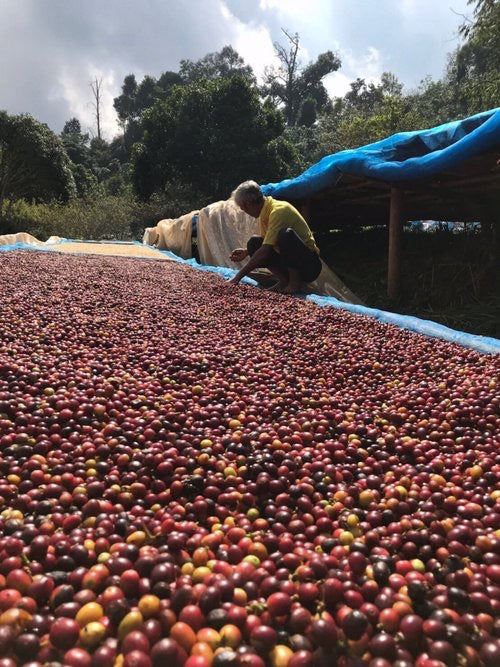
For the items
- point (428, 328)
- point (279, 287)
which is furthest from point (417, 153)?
point (428, 328)

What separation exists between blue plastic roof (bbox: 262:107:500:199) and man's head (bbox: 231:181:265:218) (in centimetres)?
110

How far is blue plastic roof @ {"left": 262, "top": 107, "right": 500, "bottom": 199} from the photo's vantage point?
452 centimetres

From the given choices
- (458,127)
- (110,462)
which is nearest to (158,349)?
(110,462)

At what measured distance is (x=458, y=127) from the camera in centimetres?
504

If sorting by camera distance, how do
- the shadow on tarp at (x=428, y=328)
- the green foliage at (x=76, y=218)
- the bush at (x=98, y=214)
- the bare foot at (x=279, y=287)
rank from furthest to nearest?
the bush at (x=98, y=214) < the green foliage at (x=76, y=218) < the bare foot at (x=279, y=287) < the shadow on tarp at (x=428, y=328)

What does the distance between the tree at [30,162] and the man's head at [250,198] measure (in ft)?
60.2

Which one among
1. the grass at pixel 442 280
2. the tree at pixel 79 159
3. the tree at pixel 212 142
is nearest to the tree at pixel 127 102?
the tree at pixel 79 159

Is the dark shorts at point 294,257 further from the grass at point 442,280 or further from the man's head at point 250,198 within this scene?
the grass at point 442,280

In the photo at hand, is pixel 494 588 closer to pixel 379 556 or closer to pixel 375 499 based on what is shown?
pixel 379 556

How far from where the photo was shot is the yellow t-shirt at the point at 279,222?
6.28m

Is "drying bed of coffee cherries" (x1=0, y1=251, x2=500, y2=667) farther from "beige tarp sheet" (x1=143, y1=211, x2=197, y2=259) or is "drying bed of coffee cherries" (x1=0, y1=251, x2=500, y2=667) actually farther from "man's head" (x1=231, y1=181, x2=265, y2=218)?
"beige tarp sheet" (x1=143, y1=211, x2=197, y2=259)

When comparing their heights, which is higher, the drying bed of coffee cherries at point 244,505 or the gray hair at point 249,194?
the gray hair at point 249,194

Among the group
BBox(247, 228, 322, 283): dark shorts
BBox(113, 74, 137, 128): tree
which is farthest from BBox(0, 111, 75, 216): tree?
BBox(113, 74, 137, 128): tree

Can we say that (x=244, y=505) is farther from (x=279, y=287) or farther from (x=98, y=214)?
(x=98, y=214)
